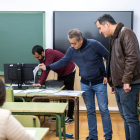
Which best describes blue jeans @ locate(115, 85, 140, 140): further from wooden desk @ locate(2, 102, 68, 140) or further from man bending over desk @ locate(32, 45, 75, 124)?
man bending over desk @ locate(32, 45, 75, 124)

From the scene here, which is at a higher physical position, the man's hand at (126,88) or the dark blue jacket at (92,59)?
the dark blue jacket at (92,59)

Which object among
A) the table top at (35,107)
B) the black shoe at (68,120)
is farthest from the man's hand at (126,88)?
the black shoe at (68,120)

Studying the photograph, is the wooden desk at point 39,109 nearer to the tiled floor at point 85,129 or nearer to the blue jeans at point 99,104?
the blue jeans at point 99,104

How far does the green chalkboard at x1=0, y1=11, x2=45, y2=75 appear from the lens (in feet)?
14.5

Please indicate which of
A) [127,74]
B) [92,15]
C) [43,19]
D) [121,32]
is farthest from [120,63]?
[43,19]

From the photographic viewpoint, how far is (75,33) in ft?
8.61

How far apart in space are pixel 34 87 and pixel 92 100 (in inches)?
40.9

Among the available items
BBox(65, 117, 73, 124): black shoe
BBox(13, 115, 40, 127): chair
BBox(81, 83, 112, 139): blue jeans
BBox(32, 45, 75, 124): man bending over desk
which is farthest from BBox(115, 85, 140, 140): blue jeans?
BBox(65, 117, 73, 124): black shoe

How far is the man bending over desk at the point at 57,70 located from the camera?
11.3ft

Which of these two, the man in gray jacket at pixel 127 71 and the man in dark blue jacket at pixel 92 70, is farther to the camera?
the man in dark blue jacket at pixel 92 70
